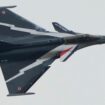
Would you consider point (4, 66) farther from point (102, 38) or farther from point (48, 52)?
point (102, 38)

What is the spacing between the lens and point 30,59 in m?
27.5

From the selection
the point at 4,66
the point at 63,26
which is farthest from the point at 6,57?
the point at 63,26

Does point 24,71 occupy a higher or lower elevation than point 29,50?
lower

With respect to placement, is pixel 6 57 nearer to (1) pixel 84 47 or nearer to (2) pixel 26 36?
(2) pixel 26 36

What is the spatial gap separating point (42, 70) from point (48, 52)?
0.69 meters

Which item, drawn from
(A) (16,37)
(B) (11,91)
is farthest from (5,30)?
(B) (11,91)

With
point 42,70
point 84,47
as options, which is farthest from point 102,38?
point 42,70

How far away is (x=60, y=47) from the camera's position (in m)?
27.6

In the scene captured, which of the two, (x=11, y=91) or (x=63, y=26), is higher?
(x=63, y=26)

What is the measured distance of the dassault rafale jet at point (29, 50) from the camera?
1073 inches

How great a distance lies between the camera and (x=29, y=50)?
1075 inches

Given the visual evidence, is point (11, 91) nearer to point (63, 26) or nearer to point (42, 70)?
point (42, 70)

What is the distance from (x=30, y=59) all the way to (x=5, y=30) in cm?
142

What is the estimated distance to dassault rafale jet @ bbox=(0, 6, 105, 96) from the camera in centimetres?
2727
